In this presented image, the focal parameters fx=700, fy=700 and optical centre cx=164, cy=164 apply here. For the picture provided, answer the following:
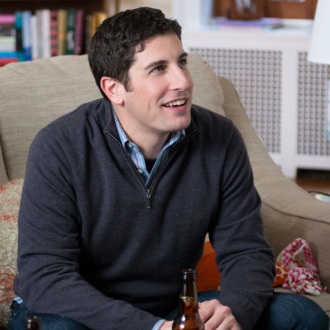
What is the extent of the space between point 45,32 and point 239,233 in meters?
2.63

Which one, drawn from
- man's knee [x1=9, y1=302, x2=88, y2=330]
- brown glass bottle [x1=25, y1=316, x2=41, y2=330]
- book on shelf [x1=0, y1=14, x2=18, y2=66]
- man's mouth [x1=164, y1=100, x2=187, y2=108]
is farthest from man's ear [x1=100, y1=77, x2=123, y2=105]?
book on shelf [x1=0, y1=14, x2=18, y2=66]

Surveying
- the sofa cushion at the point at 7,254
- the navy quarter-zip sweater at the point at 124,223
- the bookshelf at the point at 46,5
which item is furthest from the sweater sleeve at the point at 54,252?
the bookshelf at the point at 46,5

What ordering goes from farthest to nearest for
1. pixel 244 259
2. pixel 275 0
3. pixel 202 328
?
pixel 275 0, pixel 244 259, pixel 202 328

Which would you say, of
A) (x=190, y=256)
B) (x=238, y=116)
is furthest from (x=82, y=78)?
(x=190, y=256)

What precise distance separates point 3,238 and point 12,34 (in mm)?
2530

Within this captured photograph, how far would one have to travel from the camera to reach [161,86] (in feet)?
5.07

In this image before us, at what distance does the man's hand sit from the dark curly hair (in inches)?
20.5

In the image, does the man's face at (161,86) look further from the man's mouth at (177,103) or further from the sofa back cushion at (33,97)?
the sofa back cushion at (33,97)

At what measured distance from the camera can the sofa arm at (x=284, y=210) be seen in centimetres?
197

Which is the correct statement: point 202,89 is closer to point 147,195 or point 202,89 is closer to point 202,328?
Result: point 147,195

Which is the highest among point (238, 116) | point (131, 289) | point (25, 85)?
point (25, 85)

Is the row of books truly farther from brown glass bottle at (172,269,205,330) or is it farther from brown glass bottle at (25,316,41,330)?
brown glass bottle at (25,316,41,330)

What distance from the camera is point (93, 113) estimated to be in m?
1.64

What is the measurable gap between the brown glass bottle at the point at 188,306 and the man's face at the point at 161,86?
398mm
